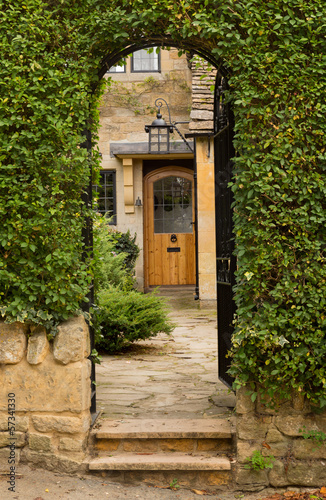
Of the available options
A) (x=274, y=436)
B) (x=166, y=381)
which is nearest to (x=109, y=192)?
(x=166, y=381)

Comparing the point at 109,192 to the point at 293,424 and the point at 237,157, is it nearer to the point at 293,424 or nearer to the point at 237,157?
the point at 237,157

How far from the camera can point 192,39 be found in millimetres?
3695

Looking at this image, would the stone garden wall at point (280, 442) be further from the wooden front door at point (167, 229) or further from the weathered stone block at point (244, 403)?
the wooden front door at point (167, 229)

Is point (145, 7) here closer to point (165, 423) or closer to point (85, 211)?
point (85, 211)

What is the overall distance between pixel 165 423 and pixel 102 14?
9.34 feet

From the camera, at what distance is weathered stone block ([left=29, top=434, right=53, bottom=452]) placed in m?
3.63

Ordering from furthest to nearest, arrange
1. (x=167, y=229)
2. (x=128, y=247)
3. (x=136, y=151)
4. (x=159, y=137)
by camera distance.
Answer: (x=167, y=229) < (x=136, y=151) < (x=128, y=247) < (x=159, y=137)

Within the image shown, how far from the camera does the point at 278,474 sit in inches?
139

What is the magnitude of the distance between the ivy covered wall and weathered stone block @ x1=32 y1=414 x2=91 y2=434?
0.62 meters

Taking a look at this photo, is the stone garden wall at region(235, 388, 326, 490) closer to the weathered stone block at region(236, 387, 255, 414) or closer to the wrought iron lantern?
the weathered stone block at region(236, 387, 255, 414)

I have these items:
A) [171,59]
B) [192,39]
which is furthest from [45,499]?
[171,59]

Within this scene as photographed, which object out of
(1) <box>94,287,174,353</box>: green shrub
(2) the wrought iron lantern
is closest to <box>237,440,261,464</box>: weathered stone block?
(1) <box>94,287,174,353</box>: green shrub

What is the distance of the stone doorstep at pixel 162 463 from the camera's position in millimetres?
3531

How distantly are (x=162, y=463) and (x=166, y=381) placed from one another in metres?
1.62
